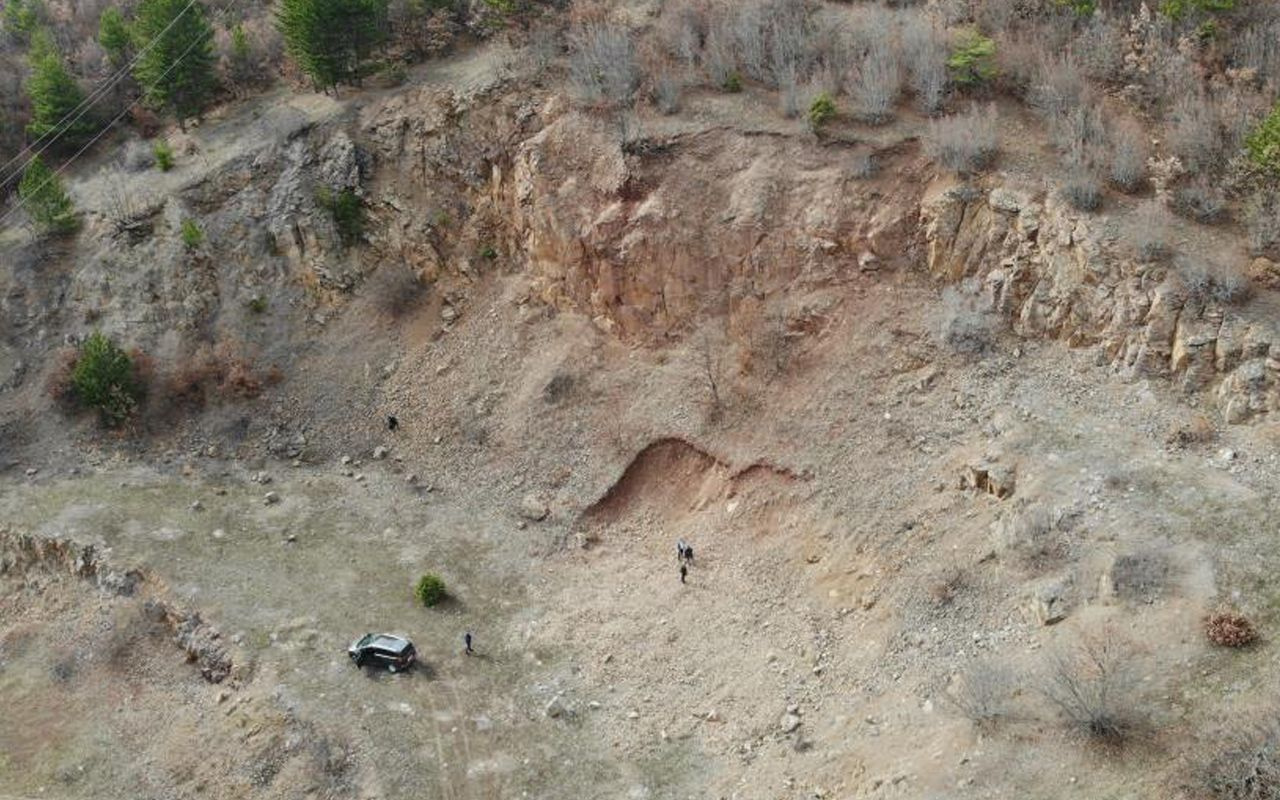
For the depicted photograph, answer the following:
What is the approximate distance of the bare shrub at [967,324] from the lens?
24422 millimetres

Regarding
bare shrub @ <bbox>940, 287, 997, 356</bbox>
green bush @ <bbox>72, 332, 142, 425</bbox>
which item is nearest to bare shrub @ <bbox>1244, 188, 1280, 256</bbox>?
bare shrub @ <bbox>940, 287, 997, 356</bbox>

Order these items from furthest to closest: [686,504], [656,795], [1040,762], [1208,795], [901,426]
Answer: [686,504], [901,426], [656,795], [1040,762], [1208,795]

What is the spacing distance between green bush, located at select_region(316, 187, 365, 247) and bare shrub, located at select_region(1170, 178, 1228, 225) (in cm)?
2368

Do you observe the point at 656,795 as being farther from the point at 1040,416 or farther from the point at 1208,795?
the point at 1040,416

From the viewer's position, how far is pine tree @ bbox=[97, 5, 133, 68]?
126ft

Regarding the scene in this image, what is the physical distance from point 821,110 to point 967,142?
4054 millimetres

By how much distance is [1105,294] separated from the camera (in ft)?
76.0

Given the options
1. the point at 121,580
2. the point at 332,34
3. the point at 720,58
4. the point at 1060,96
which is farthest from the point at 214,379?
the point at 1060,96

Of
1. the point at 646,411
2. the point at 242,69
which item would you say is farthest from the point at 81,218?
the point at 646,411

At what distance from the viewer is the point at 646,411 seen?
27.7m

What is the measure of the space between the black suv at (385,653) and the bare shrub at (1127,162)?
19.7 m

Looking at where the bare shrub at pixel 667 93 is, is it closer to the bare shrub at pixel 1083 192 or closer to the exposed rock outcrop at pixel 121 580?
the bare shrub at pixel 1083 192

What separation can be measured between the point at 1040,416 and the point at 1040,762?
A: 28.5ft

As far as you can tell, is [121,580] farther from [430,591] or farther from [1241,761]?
[1241,761]
